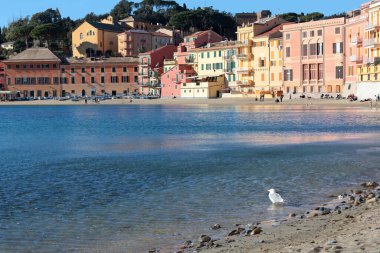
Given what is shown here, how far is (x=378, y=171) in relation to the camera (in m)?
22.6

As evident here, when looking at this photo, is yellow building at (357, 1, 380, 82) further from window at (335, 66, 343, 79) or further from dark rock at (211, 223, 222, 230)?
dark rock at (211, 223, 222, 230)

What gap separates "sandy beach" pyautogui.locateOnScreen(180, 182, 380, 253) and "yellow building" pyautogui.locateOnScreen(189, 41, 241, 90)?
311 feet

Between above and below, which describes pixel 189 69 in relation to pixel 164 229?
above

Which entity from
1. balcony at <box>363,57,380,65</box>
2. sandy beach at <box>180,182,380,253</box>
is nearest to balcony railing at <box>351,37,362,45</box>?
balcony at <box>363,57,380,65</box>

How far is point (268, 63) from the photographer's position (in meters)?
103

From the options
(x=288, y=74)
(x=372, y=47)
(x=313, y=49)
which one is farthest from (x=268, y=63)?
(x=372, y=47)

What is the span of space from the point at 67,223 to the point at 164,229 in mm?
2564

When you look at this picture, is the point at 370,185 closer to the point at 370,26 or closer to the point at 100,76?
the point at 370,26

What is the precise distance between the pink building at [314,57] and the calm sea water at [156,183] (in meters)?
51.0

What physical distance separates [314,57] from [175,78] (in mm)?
34333

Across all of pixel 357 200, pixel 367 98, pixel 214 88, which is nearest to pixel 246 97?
pixel 214 88

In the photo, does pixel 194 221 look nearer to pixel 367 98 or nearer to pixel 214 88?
pixel 367 98

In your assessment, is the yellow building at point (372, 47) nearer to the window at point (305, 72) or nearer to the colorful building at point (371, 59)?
the colorful building at point (371, 59)

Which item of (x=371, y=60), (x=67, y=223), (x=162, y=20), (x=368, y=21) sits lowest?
(x=67, y=223)
